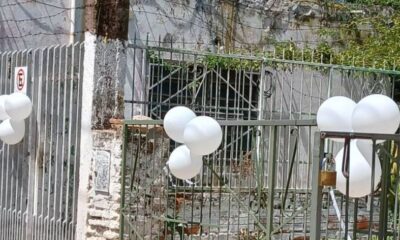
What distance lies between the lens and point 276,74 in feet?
35.6

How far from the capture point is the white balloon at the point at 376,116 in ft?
13.6

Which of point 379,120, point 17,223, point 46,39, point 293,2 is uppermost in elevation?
point 293,2

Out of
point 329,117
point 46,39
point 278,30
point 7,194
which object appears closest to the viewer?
point 329,117

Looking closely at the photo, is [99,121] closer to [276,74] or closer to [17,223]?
[17,223]

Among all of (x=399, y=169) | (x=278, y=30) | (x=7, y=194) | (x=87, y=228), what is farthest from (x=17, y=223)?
(x=278, y=30)

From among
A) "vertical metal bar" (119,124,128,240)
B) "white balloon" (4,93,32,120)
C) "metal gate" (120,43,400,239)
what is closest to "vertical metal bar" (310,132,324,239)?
"metal gate" (120,43,400,239)

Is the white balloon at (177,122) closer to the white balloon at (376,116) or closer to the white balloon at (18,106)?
the white balloon at (376,116)

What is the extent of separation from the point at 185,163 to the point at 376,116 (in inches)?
69.5

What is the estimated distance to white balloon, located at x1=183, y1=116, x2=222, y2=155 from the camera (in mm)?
5246

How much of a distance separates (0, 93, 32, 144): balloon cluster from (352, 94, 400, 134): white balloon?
12.5 ft

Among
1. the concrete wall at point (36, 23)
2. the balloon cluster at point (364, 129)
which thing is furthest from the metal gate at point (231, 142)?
the concrete wall at point (36, 23)

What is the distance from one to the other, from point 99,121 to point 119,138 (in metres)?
0.29

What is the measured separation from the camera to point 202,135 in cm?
525

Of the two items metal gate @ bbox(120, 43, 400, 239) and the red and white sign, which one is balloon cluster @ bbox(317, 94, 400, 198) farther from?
the red and white sign
